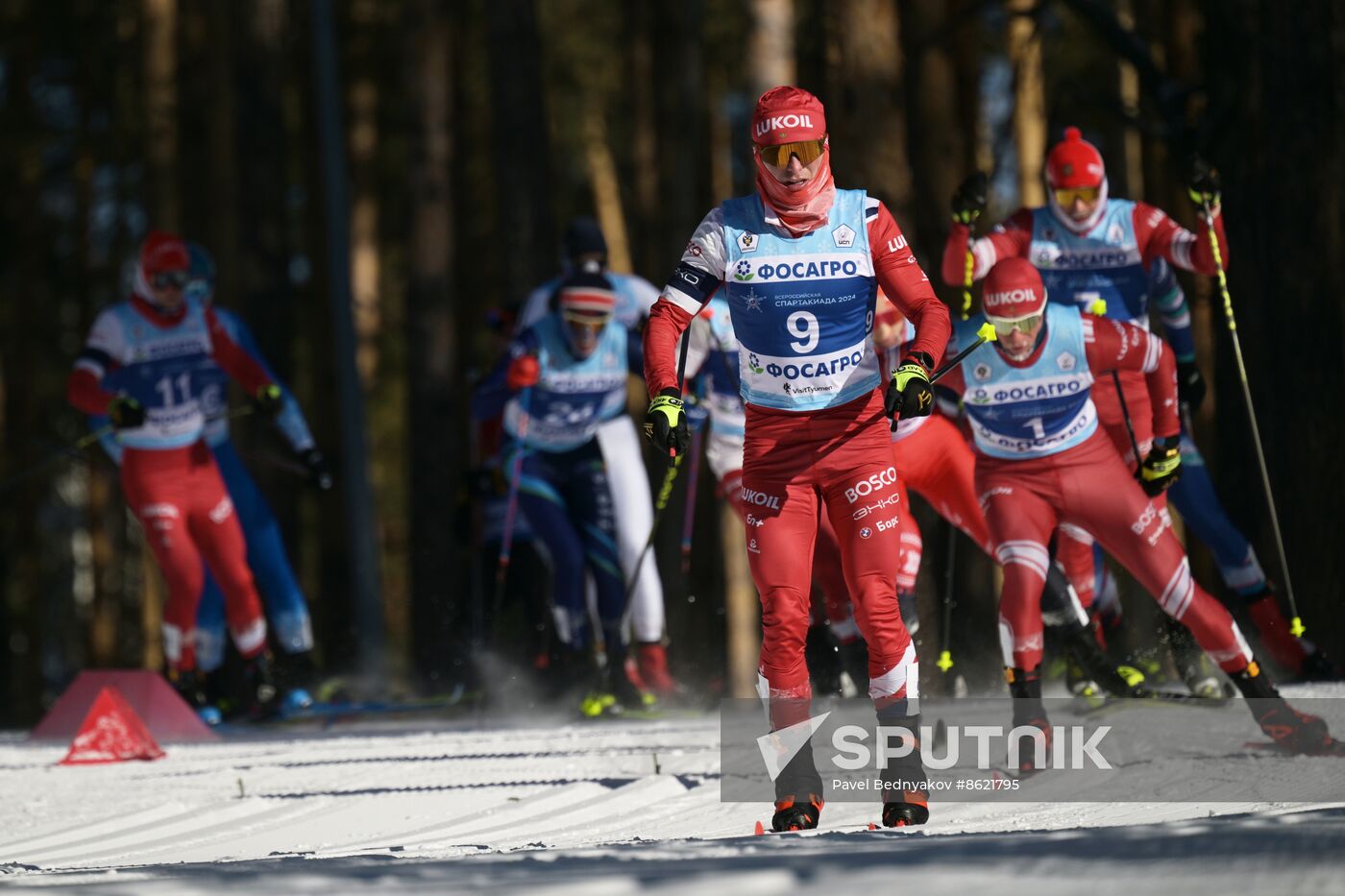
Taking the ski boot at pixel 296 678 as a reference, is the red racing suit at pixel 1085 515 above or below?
above

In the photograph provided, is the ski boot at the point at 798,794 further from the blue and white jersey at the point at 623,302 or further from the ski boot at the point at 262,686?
the ski boot at the point at 262,686

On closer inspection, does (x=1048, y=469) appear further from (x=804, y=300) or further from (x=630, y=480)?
(x=630, y=480)

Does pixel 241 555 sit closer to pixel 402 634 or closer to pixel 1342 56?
pixel 1342 56

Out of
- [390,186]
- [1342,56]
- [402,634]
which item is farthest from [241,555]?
[402,634]

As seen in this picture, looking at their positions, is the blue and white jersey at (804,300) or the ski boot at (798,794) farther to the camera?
the blue and white jersey at (804,300)

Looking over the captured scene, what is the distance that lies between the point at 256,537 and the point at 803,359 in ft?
20.8

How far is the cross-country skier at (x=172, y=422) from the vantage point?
12.0 m

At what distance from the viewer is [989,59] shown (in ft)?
87.1

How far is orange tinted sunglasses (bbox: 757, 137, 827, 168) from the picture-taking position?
22.8 ft

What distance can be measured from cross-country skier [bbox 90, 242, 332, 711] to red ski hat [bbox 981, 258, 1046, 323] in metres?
5.32

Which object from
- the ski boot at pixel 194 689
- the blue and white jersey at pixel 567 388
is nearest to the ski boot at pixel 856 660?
the blue and white jersey at pixel 567 388

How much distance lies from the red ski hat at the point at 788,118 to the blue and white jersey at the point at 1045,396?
2027 millimetres

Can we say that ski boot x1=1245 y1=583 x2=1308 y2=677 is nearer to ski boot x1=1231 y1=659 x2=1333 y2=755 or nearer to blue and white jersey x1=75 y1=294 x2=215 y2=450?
ski boot x1=1231 y1=659 x2=1333 y2=755

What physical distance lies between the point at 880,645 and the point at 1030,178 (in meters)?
14.2
